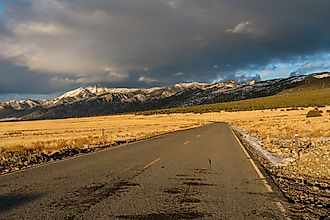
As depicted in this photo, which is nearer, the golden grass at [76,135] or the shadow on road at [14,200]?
the shadow on road at [14,200]

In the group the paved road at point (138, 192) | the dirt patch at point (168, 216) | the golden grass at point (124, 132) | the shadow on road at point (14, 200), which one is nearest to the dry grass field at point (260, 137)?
the golden grass at point (124, 132)

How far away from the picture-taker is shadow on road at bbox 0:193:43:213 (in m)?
8.91

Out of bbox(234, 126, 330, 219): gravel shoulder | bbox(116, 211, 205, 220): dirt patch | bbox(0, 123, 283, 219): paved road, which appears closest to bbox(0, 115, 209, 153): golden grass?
bbox(0, 123, 283, 219): paved road

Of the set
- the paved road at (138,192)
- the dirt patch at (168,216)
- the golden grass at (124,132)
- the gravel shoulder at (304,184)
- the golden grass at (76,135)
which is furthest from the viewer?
the golden grass at (124,132)

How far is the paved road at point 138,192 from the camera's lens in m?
8.18

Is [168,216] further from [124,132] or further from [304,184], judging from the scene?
[124,132]

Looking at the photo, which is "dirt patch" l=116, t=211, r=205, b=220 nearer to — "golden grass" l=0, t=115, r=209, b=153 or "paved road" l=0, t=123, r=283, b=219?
"paved road" l=0, t=123, r=283, b=219

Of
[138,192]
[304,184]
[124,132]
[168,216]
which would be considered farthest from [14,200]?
[124,132]

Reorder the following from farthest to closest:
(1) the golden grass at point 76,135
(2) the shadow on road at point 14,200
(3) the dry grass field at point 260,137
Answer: (1) the golden grass at point 76,135 < (3) the dry grass field at point 260,137 < (2) the shadow on road at point 14,200

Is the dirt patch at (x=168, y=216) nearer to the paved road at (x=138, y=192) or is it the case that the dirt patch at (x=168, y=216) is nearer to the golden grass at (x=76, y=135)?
the paved road at (x=138, y=192)

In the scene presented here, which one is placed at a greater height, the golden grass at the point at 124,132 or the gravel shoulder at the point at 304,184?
the gravel shoulder at the point at 304,184

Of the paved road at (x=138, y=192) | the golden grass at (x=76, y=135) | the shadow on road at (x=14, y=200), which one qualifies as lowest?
the golden grass at (x=76, y=135)

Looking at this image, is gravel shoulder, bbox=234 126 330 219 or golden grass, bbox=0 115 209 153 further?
golden grass, bbox=0 115 209 153

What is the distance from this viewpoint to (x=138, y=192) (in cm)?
1041
